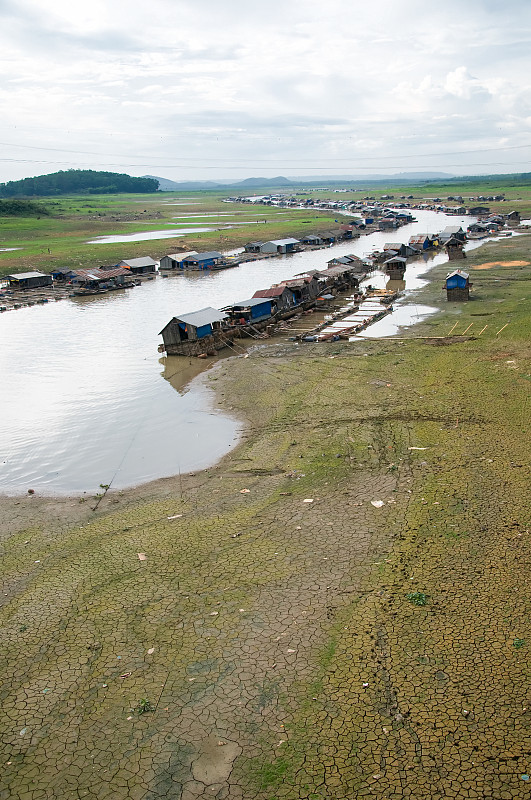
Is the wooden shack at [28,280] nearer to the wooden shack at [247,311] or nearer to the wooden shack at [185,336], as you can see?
the wooden shack at [247,311]

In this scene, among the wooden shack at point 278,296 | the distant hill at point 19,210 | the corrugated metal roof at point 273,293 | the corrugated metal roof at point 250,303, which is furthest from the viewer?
the distant hill at point 19,210

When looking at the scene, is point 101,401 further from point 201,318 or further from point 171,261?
point 171,261

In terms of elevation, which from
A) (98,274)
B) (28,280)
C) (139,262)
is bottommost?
(28,280)

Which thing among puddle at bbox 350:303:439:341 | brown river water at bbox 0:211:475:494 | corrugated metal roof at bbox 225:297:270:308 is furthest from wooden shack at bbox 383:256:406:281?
corrugated metal roof at bbox 225:297:270:308

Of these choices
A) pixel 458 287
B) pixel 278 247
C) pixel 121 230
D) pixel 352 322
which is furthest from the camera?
pixel 121 230

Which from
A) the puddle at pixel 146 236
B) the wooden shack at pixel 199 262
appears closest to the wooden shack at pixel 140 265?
the wooden shack at pixel 199 262

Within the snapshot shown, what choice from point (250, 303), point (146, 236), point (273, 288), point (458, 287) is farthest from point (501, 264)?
point (146, 236)

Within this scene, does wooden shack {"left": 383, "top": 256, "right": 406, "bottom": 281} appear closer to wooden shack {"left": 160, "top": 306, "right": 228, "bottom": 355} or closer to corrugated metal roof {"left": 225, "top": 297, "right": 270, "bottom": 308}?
corrugated metal roof {"left": 225, "top": 297, "right": 270, "bottom": 308}
